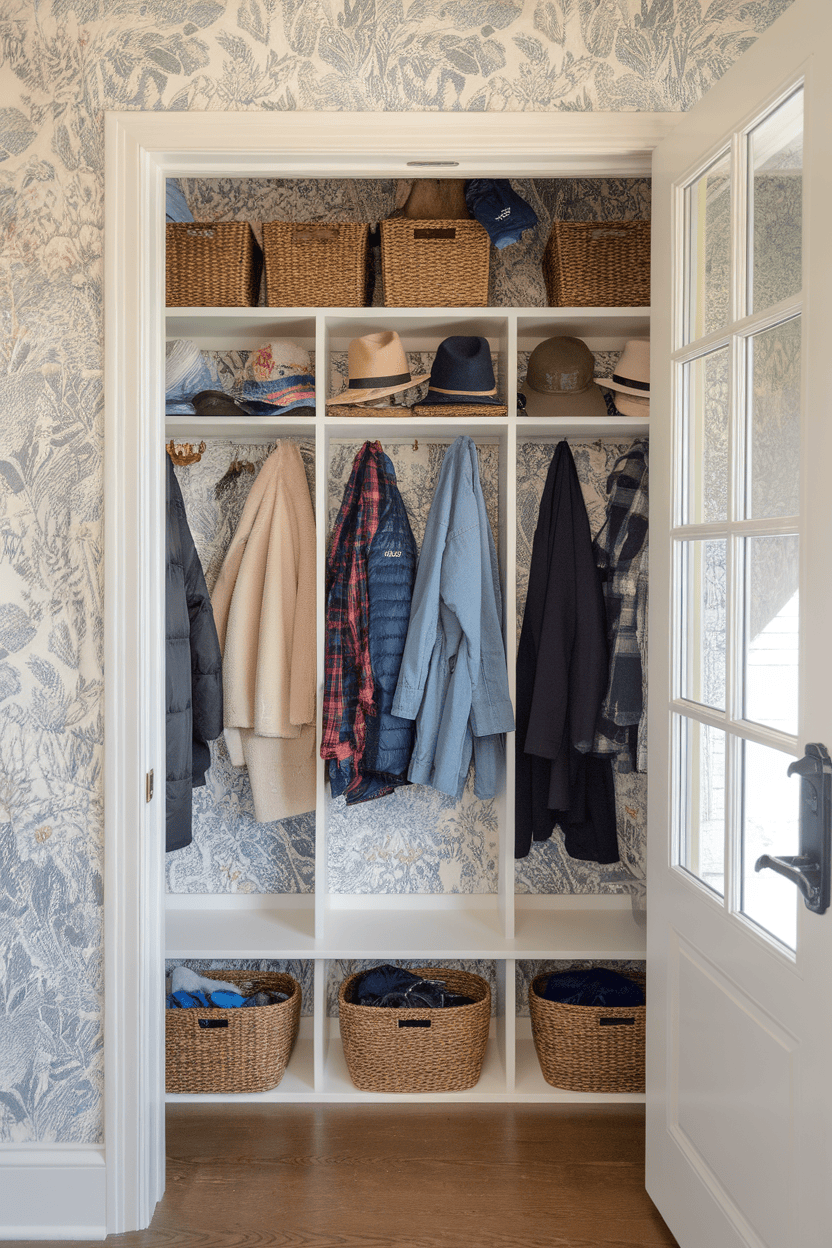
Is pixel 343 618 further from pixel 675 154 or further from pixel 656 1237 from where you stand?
pixel 656 1237

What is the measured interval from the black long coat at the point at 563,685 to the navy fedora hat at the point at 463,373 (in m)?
0.31

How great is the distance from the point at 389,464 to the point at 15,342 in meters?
1.09

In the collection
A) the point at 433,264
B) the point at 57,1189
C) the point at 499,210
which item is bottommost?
the point at 57,1189

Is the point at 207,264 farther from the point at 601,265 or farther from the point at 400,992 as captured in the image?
the point at 400,992

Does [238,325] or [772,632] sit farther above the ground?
[238,325]

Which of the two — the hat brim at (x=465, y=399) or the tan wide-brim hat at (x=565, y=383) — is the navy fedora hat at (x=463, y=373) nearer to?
the hat brim at (x=465, y=399)

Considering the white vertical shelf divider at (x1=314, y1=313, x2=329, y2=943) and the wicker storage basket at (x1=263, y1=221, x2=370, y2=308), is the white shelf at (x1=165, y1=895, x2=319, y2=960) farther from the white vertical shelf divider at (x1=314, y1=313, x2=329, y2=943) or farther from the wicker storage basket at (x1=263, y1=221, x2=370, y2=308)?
the wicker storage basket at (x1=263, y1=221, x2=370, y2=308)

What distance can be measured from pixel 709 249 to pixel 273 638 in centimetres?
147

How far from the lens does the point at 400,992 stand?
2336mm

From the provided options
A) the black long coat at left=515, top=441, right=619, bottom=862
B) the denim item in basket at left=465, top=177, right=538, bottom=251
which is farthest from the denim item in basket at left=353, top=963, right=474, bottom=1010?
the denim item in basket at left=465, top=177, right=538, bottom=251

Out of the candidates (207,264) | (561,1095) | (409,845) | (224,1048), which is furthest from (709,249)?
(224,1048)

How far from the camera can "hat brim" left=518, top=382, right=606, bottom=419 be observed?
236 centimetres

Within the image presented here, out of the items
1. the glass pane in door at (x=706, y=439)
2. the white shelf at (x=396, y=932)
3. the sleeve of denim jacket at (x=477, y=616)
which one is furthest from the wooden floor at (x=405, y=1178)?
the glass pane in door at (x=706, y=439)

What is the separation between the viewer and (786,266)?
1292 mm
